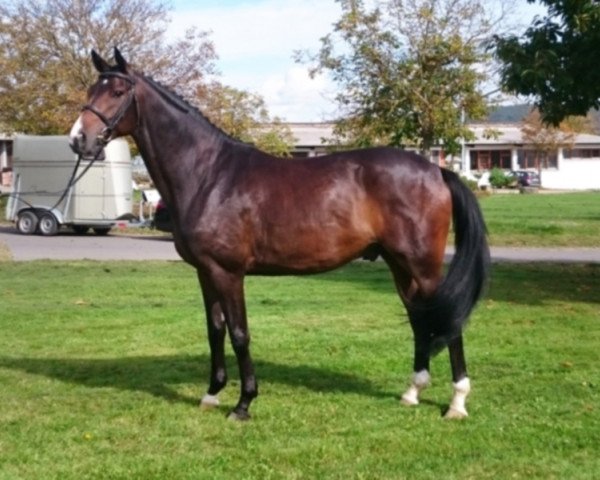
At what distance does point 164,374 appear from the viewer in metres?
9.05

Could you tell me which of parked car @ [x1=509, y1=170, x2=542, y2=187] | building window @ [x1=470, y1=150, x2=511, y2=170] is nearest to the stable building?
building window @ [x1=470, y1=150, x2=511, y2=170]

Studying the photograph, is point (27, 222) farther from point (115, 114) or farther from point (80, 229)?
point (115, 114)

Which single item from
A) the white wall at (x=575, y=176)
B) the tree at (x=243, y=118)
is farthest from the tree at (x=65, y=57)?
the white wall at (x=575, y=176)

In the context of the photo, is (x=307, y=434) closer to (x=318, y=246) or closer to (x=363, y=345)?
(x=318, y=246)

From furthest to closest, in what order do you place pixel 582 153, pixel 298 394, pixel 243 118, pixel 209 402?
pixel 582 153 < pixel 243 118 < pixel 298 394 < pixel 209 402

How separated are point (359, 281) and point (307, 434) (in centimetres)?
1000

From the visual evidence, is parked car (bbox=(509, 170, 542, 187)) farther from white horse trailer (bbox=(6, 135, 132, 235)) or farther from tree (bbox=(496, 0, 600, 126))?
tree (bbox=(496, 0, 600, 126))

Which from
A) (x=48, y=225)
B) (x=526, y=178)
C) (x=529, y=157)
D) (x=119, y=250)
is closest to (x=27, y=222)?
(x=48, y=225)

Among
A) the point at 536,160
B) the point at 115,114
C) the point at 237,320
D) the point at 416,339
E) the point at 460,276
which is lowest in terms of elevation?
the point at 416,339

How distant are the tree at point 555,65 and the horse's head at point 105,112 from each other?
25.7 feet

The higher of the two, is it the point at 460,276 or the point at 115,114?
the point at 115,114

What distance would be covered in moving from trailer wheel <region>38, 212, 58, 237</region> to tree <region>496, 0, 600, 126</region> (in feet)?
62.7

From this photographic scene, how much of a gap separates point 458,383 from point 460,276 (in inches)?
31.9

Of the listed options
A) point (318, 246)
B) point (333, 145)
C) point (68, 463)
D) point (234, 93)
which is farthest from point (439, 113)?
point (68, 463)
